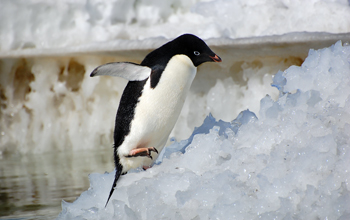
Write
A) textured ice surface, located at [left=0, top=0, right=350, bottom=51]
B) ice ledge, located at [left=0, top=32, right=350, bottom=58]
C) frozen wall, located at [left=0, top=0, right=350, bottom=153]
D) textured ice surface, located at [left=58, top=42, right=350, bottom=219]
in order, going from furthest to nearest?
textured ice surface, located at [left=0, top=0, right=350, bottom=51] → frozen wall, located at [left=0, top=0, right=350, bottom=153] → ice ledge, located at [left=0, top=32, right=350, bottom=58] → textured ice surface, located at [left=58, top=42, right=350, bottom=219]

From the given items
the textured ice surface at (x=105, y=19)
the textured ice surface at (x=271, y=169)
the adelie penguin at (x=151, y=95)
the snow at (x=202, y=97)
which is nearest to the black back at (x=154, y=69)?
the adelie penguin at (x=151, y=95)

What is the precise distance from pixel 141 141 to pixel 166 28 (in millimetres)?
2097

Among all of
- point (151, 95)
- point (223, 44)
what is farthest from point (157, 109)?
point (223, 44)

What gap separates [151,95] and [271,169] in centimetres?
63

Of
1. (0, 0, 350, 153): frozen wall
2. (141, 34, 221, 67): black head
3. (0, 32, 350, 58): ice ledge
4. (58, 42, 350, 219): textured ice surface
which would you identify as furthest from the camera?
(0, 0, 350, 153): frozen wall

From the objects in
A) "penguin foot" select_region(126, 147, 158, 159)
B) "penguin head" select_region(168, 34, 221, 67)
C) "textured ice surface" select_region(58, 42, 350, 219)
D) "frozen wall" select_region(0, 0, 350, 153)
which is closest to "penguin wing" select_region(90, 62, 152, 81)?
"penguin head" select_region(168, 34, 221, 67)

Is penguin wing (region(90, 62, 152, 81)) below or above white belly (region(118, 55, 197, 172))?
above

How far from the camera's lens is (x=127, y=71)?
161cm

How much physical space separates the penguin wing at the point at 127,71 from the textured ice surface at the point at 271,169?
0.40 meters

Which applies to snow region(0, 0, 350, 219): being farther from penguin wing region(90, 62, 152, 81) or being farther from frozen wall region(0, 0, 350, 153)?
penguin wing region(90, 62, 152, 81)

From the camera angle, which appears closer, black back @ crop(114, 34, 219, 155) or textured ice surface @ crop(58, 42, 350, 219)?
textured ice surface @ crop(58, 42, 350, 219)

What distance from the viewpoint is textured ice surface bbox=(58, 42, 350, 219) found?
104 centimetres

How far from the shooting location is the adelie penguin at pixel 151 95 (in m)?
1.59

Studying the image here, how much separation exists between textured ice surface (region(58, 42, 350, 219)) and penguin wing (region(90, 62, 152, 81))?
40 cm
